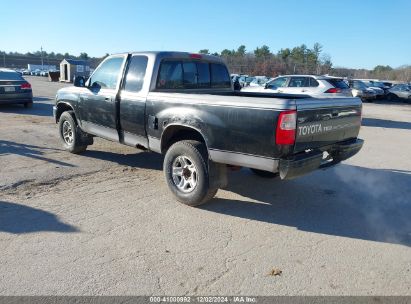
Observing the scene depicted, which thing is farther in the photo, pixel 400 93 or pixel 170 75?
pixel 400 93

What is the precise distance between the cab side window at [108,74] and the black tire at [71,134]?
1046 mm

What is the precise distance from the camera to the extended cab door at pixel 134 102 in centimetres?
551

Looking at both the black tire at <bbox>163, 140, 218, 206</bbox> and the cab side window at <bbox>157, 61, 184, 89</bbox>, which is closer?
the black tire at <bbox>163, 140, 218, 206</bbox>

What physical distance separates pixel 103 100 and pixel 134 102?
0.91 meters

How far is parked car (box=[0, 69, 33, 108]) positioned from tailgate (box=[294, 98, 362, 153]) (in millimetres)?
13269

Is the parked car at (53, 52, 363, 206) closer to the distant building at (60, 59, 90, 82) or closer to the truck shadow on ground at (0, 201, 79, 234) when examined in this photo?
the truck shadow on ground at (0, 201, 79, 234)

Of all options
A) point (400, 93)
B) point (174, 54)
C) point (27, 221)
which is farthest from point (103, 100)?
point (400, 93)

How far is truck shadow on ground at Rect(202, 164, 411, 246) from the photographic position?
445 cm

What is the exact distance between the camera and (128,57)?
596 cm

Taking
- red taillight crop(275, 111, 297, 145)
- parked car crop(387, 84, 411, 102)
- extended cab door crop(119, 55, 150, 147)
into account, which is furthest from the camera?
parked car crop(387, 84, 411, 102)

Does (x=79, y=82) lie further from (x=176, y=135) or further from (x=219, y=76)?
(x=176, y=135)

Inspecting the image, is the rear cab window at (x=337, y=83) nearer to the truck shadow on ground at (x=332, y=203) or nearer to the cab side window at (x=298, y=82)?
the cab side window at (x=298, y=82)

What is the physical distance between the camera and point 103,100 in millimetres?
6227

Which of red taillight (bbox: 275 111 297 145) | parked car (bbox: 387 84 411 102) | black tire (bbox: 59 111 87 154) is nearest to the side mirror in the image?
black tire (bbox: 59 111 87 154)
